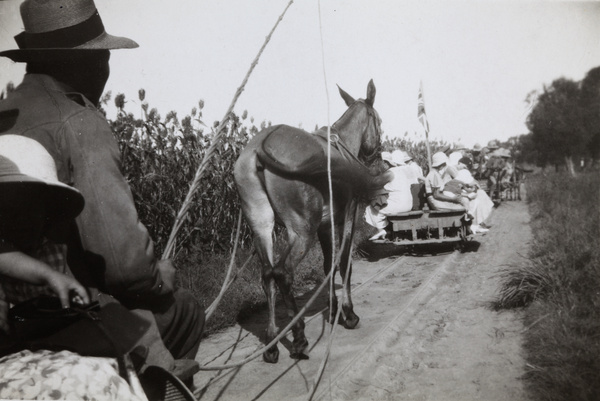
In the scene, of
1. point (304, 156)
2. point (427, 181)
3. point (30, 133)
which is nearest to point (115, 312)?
point (30, 133)

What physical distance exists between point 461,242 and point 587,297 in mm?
5384

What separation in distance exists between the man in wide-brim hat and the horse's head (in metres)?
3.82

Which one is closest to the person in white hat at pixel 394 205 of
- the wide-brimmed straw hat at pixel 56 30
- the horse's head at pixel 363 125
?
the horse's head at pixel 363 125

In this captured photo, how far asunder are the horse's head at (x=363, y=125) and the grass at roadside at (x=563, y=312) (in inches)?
87.3

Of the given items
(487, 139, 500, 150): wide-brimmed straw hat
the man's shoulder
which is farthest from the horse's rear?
(487, 139, 500, 150): wide-brimmed straw hat

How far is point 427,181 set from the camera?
9430 mm

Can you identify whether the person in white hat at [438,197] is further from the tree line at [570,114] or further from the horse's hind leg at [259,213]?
the horse's hind leg at [259,213]

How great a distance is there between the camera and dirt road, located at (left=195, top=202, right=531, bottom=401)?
11.4 feet

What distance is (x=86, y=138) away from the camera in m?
1.70

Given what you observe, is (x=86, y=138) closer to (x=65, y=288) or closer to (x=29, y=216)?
(x=29, y=216)

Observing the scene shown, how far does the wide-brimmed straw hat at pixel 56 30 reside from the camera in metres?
1.88

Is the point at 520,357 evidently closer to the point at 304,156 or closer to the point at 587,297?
the point at 587,297

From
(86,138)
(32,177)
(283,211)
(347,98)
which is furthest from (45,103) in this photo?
(347,98)

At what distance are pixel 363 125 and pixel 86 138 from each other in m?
4.36
